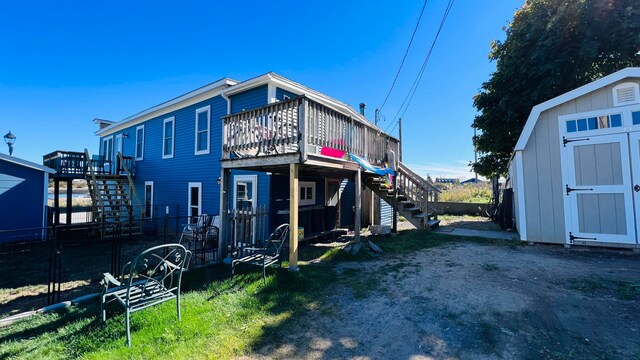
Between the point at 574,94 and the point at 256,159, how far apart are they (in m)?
7.90

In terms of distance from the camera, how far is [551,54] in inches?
418

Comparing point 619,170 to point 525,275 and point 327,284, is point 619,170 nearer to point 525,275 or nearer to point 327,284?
point 525,275

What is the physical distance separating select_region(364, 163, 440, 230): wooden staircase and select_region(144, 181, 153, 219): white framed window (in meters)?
10.2

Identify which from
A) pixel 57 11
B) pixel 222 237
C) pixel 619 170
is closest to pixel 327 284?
pixel 222 237

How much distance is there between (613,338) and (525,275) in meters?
2.12

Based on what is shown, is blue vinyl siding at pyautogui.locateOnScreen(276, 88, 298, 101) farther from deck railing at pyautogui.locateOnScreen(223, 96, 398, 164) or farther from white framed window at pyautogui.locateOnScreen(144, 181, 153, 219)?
white framed window at pyautogui.locateOnScreen(144, 181, 153, 219)

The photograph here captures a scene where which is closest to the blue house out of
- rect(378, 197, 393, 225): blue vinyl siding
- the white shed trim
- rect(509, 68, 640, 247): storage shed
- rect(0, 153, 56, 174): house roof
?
rect(0, 153, 56, 174): house roof

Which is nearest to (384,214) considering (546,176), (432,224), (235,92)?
(432,224)

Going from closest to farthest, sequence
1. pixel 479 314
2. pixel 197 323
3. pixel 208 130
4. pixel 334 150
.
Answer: pixel 197 323 < pixel 479 314 < pixel 334 150 < pixel 208 130

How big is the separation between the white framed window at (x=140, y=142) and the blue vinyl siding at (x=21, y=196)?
372cm

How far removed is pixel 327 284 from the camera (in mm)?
4539

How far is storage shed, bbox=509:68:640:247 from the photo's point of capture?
595cm

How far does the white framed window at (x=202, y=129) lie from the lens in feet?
32.9

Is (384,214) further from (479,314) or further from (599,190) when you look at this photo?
(479,314)
